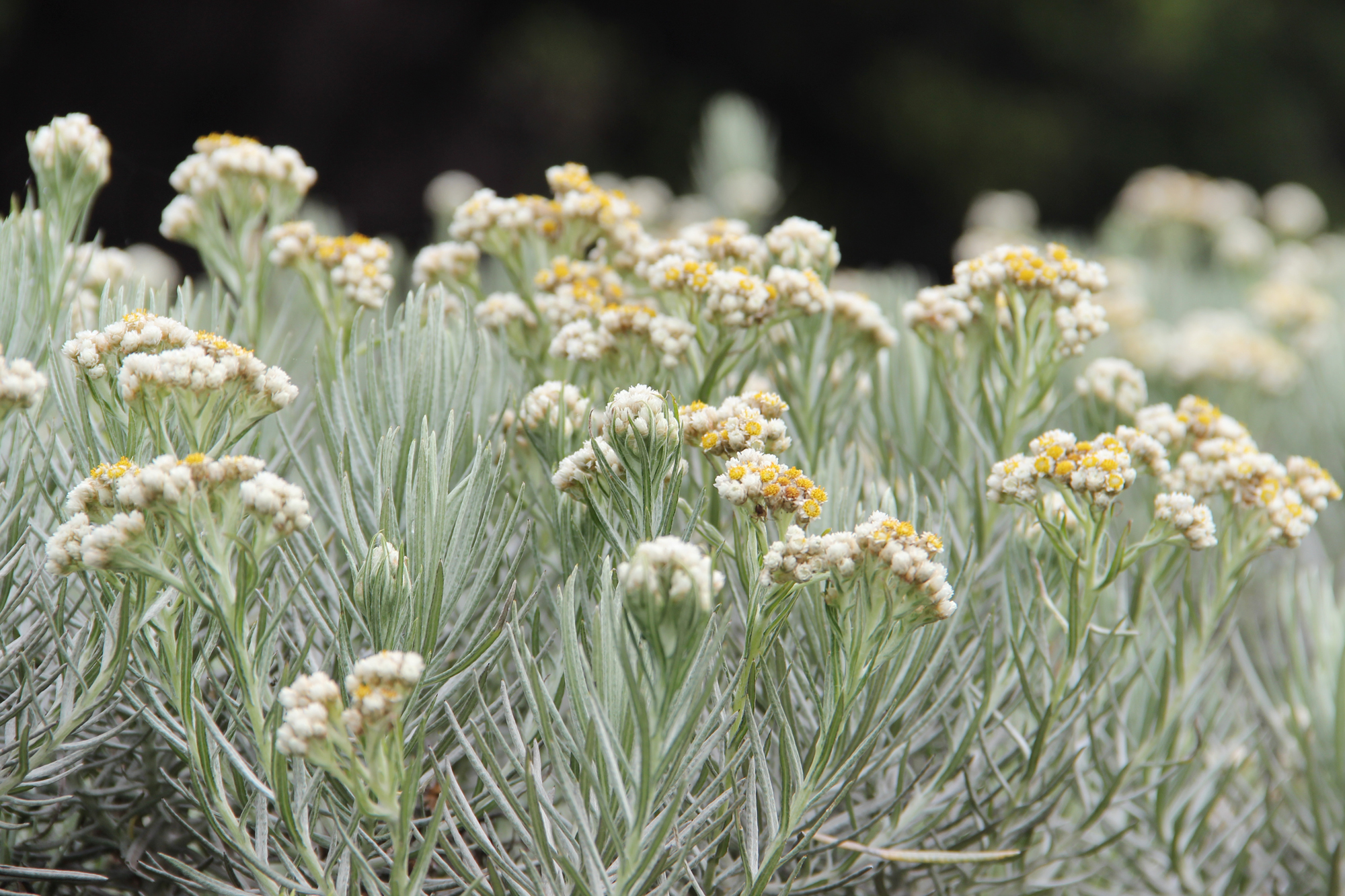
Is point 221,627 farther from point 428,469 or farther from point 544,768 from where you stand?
point 544,768

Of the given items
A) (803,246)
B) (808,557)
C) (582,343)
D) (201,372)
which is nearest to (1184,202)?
(803,246)

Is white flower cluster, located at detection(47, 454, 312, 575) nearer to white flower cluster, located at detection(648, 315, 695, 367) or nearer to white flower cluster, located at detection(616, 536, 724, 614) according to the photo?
white flower cluster, located at detection(616, 536, 724, 614)

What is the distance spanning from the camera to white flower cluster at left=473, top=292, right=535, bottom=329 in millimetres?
697

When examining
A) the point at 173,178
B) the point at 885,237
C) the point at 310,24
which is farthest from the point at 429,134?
the point at 173,178

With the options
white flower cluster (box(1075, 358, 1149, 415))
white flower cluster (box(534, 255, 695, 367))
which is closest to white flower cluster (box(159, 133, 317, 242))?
white flower cluster (box(534, 255, 695, 367))

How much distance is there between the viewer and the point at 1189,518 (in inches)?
22.0

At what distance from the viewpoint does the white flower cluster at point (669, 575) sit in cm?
39

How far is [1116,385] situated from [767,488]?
0.41 meters

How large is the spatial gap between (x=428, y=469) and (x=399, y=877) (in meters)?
0.17

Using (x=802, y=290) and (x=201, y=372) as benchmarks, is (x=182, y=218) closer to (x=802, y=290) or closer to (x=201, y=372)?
(x=201, y=372)

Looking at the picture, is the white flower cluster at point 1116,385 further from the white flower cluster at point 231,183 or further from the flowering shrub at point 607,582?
the white flower cluster at point 231,183

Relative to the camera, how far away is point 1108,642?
60cm

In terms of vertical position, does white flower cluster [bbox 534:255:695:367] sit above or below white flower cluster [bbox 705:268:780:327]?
below

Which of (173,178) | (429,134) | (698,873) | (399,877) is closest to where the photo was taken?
(399,877)
